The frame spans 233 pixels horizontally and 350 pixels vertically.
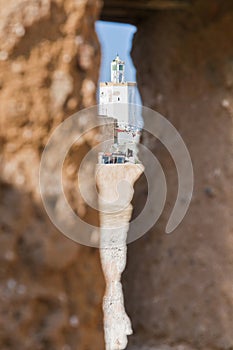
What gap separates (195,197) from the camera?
6.37 feet

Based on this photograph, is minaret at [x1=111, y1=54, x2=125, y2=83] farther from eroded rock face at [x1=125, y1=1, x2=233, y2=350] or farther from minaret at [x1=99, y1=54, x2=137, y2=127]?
eroded rock face at [x1=125, y1=1, x2=233, y2=350]

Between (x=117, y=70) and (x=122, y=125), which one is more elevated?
(x=117, y=70)

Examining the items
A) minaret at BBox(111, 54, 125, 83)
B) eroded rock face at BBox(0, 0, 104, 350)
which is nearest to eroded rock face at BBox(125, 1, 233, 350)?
eroded rock face at BBox(0, 0, 104, 350)

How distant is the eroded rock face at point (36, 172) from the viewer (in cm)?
130

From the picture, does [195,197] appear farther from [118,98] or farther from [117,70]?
[117,70]

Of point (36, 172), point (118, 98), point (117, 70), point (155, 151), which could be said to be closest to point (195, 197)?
point (155, 151)

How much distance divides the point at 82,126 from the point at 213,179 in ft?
2.20

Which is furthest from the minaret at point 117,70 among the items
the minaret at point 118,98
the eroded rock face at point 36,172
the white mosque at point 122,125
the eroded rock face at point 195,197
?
the eroded rock face at point 36,172

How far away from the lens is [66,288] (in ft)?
4.45

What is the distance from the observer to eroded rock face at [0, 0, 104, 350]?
51.1 inches

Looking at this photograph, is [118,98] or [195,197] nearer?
[195,197]

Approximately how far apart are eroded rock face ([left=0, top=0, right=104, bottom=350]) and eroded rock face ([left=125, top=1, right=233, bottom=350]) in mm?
575

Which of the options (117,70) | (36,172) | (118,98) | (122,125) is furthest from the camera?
(117,70)

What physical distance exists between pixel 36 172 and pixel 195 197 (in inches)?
28.9
